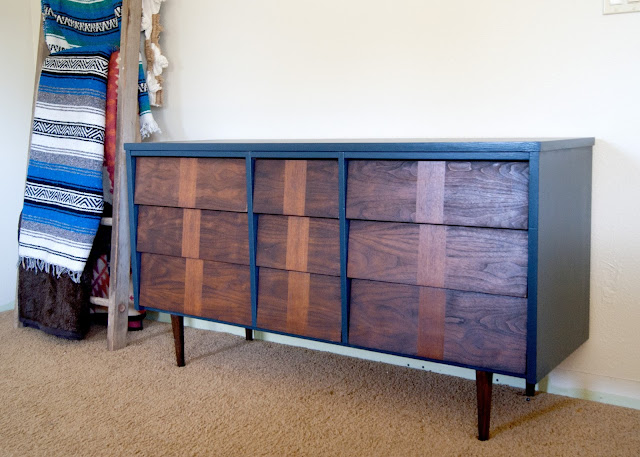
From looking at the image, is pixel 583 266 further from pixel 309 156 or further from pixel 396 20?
pixel 396 20

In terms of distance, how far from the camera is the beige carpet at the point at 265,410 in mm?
1603

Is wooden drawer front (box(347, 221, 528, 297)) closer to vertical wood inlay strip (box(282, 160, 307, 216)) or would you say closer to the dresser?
the dresser

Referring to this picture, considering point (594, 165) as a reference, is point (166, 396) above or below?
below

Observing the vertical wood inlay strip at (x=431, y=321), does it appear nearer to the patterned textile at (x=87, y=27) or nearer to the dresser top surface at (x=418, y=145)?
the dresser top surface at (x=418, y=145)

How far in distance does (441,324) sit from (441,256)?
17cm

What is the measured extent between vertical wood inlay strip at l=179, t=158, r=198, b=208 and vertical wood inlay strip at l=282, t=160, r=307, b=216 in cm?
34

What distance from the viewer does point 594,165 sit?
178 cm

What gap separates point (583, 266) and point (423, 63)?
772 mm

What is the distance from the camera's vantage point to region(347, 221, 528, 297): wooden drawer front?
1.46 meters

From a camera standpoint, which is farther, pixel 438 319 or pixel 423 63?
pixel 423 63

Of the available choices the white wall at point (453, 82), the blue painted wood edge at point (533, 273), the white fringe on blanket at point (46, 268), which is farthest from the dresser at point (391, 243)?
the white fringe on blanket at point (46, 268)

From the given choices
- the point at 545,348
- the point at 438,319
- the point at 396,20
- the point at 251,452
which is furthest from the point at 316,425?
the point at 396,20

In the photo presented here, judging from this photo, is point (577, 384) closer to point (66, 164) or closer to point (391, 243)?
point (391, 243)

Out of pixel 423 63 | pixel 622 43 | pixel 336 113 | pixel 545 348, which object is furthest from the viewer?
pixel 336 113
